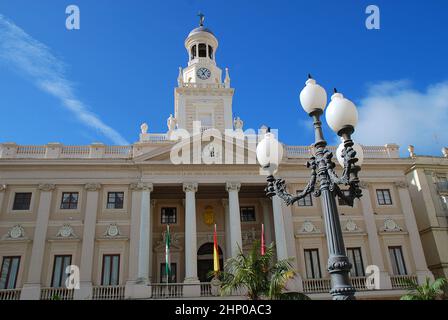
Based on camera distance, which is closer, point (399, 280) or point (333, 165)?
point (333, 165)

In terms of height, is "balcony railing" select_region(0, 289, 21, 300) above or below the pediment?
below

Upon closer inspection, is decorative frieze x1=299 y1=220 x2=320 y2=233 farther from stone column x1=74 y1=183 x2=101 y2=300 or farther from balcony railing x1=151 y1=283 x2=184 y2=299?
stone column x1=74 y1=183 x2=101 y2=300

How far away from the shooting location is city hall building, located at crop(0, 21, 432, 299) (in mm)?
24359

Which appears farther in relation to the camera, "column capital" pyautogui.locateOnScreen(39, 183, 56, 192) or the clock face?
the clock face

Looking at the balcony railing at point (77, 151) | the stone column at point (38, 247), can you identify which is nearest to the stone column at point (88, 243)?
the stone column at point (38, 247)

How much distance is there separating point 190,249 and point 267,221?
7.08 meters

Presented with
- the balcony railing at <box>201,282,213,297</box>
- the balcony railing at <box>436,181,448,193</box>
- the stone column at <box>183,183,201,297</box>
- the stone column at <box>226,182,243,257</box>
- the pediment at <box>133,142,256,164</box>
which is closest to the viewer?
the stone column at <box>183,183,201,297</box>

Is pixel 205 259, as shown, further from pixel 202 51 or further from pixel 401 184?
pixel 202 51

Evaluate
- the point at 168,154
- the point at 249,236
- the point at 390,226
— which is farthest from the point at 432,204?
the point at 168,154

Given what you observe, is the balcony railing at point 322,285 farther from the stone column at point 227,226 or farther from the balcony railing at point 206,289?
the balcony railing at point 206,289

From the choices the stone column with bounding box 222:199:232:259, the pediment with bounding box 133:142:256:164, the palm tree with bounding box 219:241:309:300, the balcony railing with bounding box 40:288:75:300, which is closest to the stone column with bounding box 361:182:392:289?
the pediment with bounding box 133:142:256:164

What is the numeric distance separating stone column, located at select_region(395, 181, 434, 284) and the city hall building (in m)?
0.07

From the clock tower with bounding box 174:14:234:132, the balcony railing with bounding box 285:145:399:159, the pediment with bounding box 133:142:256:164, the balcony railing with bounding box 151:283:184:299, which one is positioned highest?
the clock tower with bounding box 174:14:234:132

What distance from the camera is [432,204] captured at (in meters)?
29.9
